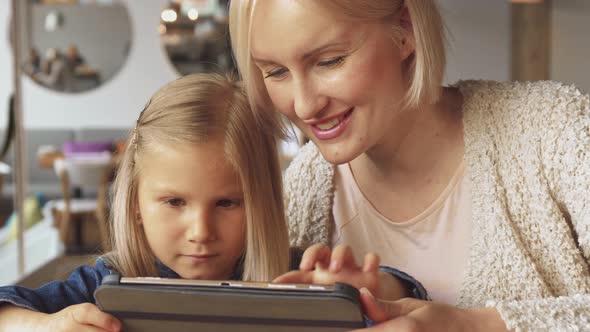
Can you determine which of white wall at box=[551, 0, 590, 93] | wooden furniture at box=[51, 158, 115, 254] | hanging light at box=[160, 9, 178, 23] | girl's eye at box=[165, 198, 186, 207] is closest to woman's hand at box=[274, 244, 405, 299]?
girl's eye at box=[165, 198, 186, 207]

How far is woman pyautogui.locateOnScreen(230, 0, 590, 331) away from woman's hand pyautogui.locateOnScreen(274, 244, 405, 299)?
5cm

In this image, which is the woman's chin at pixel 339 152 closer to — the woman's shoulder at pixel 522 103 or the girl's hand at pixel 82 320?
the woman's shoulder at pixel 522 103

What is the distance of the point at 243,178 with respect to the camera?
1.29m

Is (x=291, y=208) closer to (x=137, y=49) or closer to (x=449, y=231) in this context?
(x=449, y=231)

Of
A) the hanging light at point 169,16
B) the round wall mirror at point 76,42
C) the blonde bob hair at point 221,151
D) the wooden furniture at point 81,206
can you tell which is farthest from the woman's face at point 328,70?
the round wall mirror at point 76,42

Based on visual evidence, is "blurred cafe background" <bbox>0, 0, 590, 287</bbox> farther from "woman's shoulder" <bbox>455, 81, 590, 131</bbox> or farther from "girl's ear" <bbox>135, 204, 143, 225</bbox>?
"girl's ear" <bbox>135, 204, 143, 225</bbox>

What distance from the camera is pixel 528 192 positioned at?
1.40 metres

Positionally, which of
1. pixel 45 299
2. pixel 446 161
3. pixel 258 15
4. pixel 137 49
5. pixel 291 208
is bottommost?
pixel 45 299

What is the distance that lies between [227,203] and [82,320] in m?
0.37

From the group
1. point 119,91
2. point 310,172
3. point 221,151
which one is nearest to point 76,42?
point 119,91

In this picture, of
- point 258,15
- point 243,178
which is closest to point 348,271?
point 243,178

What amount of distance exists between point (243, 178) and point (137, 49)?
8.24 metres

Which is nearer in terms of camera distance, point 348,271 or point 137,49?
point 348,271

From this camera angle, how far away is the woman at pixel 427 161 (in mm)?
1195
